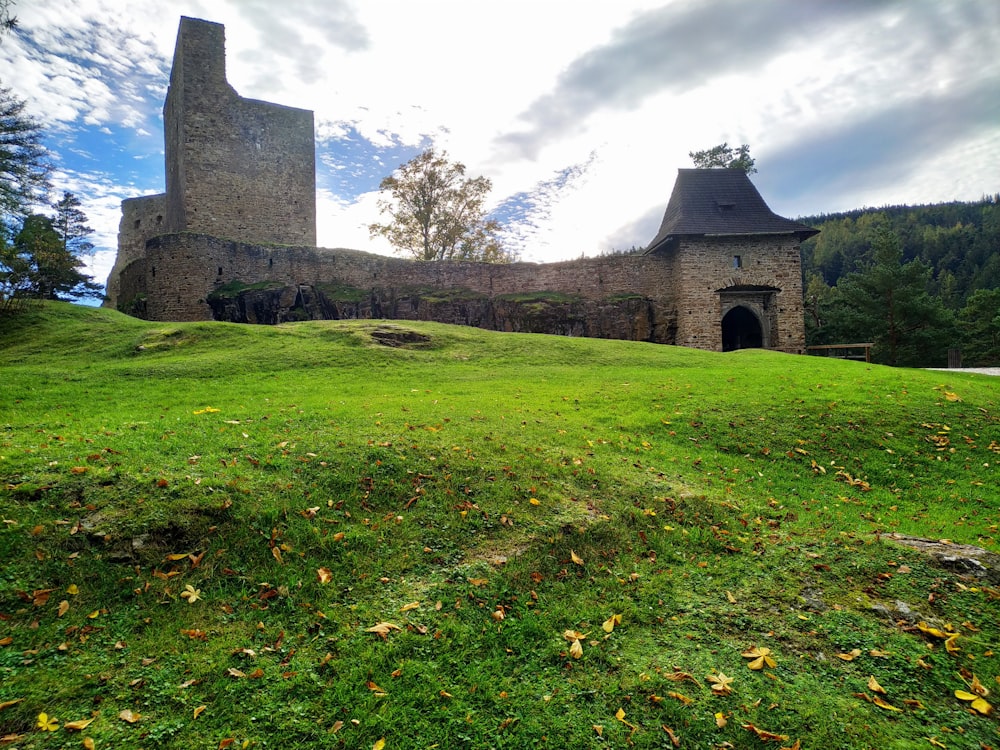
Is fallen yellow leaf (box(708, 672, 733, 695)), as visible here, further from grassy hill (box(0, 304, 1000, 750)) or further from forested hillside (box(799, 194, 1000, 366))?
forested hillside (box(799, 194, 1000, 366))

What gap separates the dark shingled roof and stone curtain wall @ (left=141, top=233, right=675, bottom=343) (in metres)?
2.16

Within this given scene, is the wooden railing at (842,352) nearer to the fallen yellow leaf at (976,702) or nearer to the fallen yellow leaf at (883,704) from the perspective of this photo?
the fallen yellow leaf at (976,702)

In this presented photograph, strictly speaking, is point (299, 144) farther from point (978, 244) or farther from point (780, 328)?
point (978, 244)

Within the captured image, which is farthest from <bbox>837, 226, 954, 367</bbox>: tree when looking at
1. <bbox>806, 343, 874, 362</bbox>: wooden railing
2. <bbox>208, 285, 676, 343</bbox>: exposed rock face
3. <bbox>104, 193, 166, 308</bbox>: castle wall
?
<bbox>104, 193, 166, 308</bbox>: castle wall

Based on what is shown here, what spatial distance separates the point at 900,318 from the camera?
3459 centimetres

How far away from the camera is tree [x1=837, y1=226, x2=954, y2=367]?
110 ft

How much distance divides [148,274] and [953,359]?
39.0 m

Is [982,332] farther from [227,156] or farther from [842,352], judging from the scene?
[227,156]

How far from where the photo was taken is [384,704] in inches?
143

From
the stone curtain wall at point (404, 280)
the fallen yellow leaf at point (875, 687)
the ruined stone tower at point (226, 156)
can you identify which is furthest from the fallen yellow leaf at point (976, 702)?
the ruined stone tower at point (226, 156)

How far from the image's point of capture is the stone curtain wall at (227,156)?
28.6 meters

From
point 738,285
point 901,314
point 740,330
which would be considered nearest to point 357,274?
point 738,285

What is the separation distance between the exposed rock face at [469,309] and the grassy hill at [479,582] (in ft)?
53.0

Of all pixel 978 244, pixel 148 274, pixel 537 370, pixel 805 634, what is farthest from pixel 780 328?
pixel 978 244
